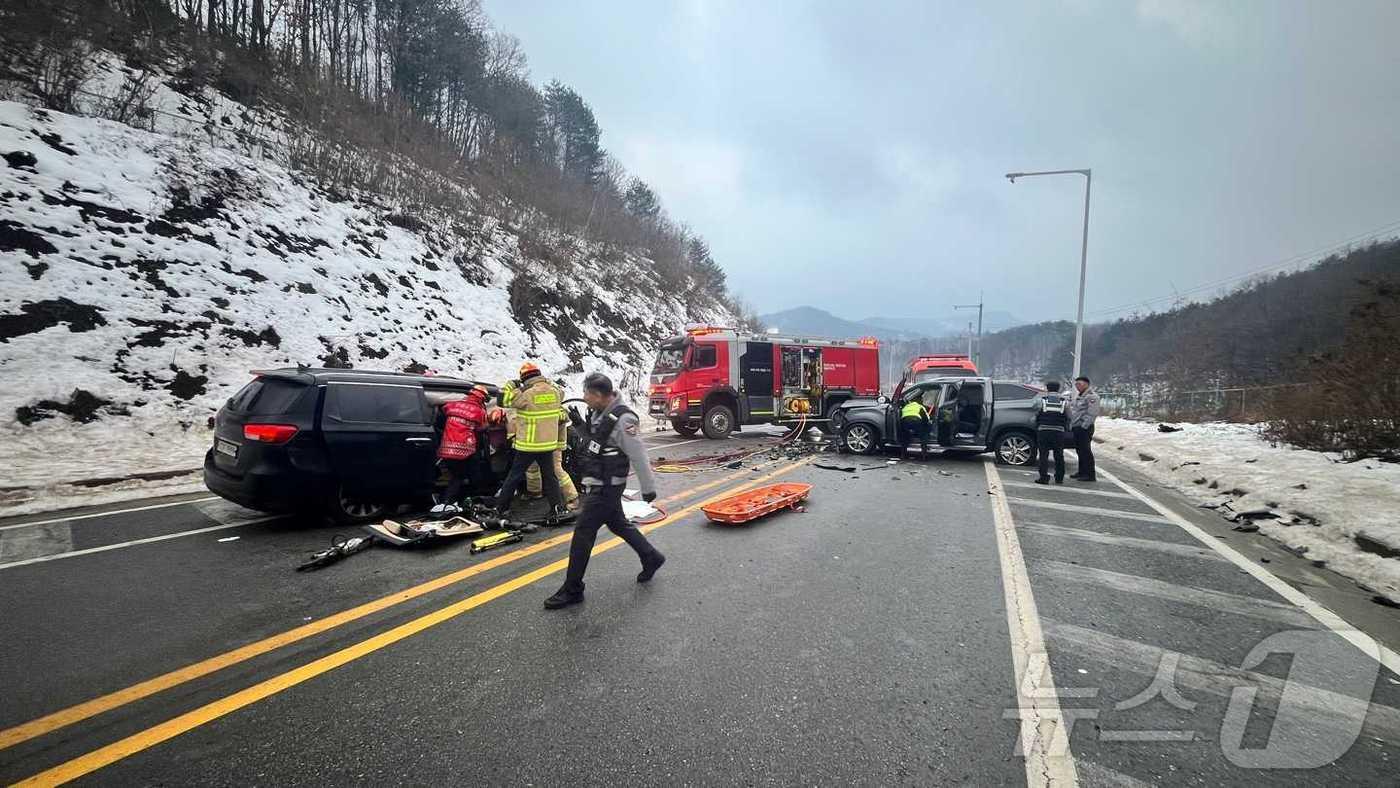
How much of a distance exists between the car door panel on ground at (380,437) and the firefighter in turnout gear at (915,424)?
328 inches

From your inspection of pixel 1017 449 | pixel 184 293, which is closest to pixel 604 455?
pixel 1017 449

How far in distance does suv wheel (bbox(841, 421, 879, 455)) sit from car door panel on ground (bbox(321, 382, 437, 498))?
813cm

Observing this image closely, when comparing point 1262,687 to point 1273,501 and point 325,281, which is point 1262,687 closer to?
point 1273,501

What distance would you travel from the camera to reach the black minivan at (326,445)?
16.4ft

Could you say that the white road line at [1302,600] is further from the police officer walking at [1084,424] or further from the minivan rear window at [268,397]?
the minivan rear window at [268,397]

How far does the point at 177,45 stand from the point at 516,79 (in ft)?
59.0

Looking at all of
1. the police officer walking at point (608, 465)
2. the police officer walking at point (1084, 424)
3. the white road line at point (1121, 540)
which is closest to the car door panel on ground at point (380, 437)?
the police officer walking at point (608, 465)

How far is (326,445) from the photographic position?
17.2ft

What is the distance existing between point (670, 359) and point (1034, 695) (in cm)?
1195

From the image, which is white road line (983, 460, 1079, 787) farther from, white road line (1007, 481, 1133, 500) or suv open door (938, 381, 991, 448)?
suv open door (938, 381, 991, 448)

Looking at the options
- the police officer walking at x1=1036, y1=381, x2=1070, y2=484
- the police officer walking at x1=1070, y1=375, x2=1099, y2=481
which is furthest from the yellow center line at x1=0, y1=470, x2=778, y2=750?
the police officer walking at x1=1070, y1=375, x2=1099, y2=481

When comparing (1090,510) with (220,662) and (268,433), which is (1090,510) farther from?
(268,433)

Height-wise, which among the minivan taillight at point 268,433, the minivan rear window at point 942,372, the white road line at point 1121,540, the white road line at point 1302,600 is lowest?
the white road line at point 1121,540

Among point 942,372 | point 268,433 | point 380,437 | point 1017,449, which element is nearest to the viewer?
point 268,433
